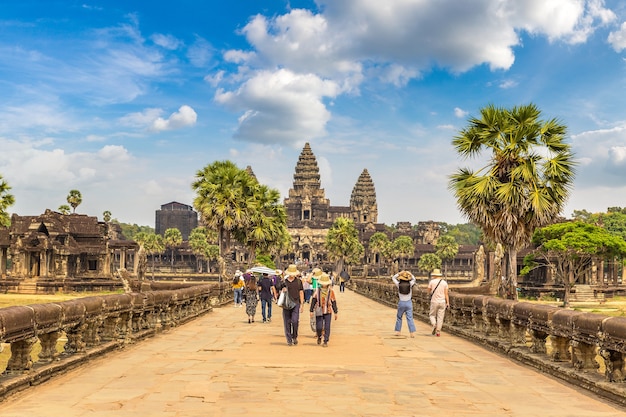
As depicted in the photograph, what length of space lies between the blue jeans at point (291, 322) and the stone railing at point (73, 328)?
3322 mm

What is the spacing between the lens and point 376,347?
620 inches

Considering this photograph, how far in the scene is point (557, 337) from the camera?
468 inches

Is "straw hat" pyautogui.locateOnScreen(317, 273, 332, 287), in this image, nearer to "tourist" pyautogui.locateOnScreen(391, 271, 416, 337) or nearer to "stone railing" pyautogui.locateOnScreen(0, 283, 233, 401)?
"tourist" pyautogui.locateOnScreen(391, 271, 416, 337)

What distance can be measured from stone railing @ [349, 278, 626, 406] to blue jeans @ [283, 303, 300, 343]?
4240 mm

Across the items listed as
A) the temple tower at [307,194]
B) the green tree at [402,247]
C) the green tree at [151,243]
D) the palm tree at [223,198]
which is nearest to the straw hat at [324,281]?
the palm tree at [223,198]

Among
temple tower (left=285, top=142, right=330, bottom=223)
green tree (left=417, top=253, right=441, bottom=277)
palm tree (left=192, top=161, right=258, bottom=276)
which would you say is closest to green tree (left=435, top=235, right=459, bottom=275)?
green tree (left=417, top=253, right=441, bottom=277)

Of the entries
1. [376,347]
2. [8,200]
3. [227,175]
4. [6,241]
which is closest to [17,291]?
[6,241]

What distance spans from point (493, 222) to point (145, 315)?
10806mm

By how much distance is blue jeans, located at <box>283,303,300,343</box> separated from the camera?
16.2m

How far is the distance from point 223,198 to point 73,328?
103 ft

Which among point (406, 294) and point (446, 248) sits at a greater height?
point (446, 248)

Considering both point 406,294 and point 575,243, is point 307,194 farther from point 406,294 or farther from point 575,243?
point 406,294

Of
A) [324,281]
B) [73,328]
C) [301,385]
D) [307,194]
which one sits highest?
[307,194]

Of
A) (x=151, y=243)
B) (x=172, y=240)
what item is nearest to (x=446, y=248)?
(x=151, y=243)
